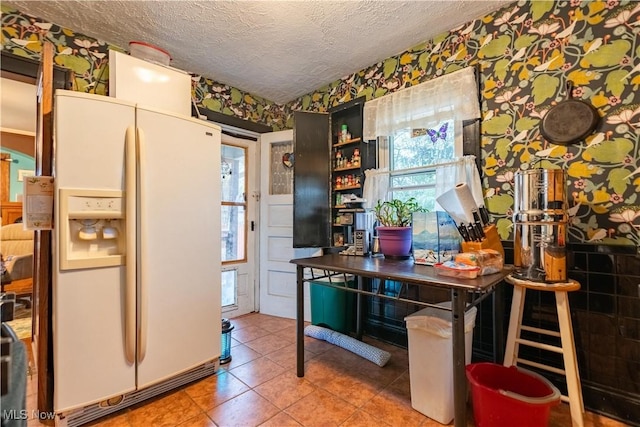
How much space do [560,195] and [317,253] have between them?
2054mm

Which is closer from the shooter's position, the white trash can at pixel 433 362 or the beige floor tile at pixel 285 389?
the white trash can at pixel 433 362

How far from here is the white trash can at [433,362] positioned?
1456 millimetres

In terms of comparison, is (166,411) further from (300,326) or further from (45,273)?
(45,273)

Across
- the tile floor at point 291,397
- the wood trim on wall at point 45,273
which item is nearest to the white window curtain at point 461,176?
the tile floor at point 291,397

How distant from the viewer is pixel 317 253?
2963 mm

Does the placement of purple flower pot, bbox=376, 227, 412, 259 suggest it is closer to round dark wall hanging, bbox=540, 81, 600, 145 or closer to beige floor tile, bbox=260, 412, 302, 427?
round dark wall hanging, bbox=540, 81, 600, 145

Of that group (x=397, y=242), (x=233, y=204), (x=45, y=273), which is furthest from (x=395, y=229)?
(x=45, y=273)

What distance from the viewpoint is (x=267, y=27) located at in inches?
82.8

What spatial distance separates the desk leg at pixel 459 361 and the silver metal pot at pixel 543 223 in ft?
1.55

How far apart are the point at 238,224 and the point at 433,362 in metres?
2.42

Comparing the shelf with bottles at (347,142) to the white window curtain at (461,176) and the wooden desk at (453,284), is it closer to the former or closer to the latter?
the white window curtain at (461,176)

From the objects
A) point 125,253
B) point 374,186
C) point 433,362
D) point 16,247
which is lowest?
point 433,362

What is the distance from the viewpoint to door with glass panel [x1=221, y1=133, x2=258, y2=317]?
311 cm

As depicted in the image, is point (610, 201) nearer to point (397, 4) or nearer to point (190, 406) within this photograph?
point (397, 4)
